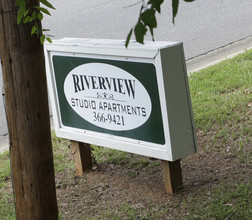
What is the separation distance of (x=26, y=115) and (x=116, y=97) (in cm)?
104

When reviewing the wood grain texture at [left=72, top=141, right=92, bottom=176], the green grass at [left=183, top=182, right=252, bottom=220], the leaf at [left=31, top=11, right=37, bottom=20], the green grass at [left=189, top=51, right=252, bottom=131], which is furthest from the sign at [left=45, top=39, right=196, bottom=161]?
the green grass at [left=189, top=51, right=252, bottom=131]

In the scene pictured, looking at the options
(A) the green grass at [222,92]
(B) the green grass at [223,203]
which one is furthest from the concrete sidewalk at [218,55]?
(B) the green grass at [223,203]

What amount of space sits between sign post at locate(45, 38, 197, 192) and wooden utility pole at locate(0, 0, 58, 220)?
2.75 ft

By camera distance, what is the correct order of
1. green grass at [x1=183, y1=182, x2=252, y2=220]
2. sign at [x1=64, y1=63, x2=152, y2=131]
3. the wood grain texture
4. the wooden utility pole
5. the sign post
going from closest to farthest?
the wooden utility pole
green grass at [x1=183, y1=182, x2=252, y2=220]
the sign post
sign at [x1=64, y1=63, x2=152, y2=131]
the wood grain texture

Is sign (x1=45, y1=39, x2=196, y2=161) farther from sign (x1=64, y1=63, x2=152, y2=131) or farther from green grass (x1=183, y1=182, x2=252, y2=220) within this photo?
Answer: green grass (x1=183, y1=182, x2=252, y2=220)

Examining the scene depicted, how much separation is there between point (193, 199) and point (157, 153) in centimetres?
42

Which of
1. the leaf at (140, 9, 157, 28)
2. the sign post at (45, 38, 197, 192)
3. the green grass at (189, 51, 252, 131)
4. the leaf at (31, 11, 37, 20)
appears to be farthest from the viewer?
the green grass at (189, 51, 252, 131)

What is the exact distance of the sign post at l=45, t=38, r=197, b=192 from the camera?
→ 4.07m

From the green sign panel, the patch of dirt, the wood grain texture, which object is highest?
the green sign panel

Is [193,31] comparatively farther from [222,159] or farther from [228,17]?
[222,159]

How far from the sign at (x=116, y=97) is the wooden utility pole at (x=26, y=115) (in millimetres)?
836

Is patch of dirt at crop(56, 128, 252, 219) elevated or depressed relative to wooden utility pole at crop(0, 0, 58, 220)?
depressed

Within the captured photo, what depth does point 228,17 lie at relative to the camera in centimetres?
1050

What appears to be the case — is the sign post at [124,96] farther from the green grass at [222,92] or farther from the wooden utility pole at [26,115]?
the green grass at [222,92]
